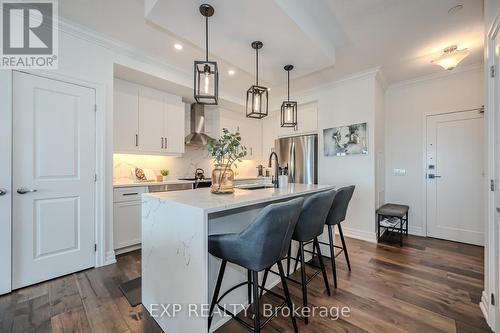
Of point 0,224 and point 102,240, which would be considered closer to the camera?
point 0,224

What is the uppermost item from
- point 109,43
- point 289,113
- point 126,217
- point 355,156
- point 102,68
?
point 109,43

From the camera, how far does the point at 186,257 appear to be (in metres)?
1.33

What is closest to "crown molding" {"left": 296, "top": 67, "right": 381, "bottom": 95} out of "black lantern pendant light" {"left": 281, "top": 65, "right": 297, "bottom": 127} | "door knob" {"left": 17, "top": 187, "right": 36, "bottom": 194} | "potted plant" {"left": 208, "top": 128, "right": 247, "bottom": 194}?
"black lantern pendant light" {"left": 281, "top": 65, "right": 297, "bottom": 127}

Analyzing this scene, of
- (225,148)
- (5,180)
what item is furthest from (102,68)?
(225,148)

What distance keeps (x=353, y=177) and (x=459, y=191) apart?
159 centimetres

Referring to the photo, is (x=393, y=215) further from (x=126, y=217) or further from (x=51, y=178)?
(x=51, y=178)

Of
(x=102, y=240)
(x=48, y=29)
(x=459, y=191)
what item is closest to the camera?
(x=48, y=29)

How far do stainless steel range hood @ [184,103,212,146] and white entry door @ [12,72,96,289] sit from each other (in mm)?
1780

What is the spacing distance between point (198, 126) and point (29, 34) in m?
2.46

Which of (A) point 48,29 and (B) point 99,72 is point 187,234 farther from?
(A) point 48,29

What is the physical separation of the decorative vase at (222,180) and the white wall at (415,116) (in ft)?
11.5

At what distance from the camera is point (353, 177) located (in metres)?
3.61

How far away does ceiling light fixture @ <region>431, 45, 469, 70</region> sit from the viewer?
103 inches

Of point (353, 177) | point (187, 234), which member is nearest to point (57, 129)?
point (187, 234)
